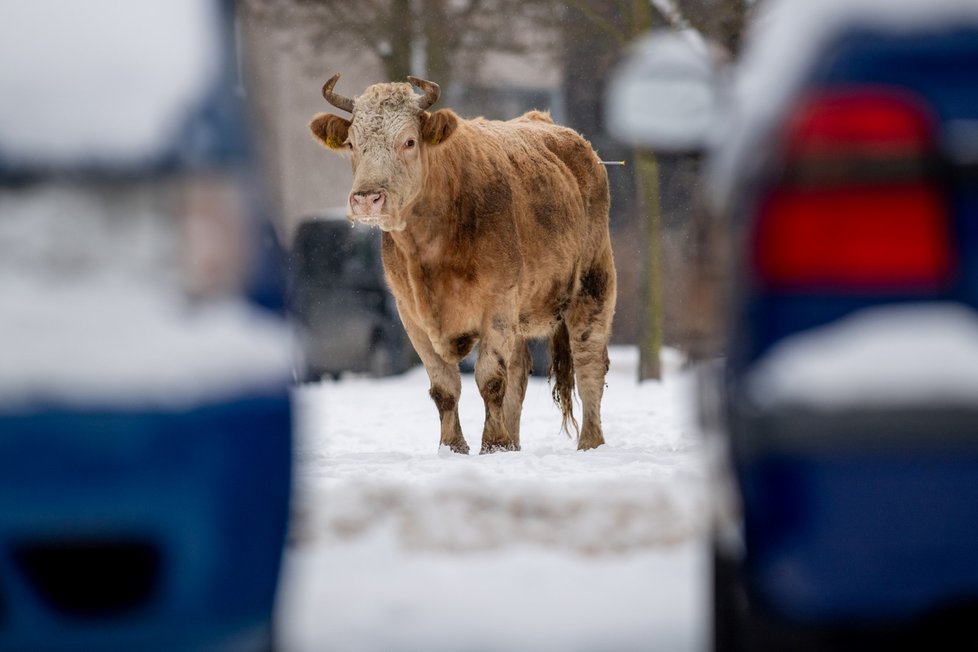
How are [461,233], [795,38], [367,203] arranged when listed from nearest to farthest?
[795,38]
[367,203]
[461,233]

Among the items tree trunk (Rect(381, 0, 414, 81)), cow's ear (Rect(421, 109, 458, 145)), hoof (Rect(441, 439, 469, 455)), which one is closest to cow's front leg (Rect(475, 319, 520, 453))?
hoof (Rect(441, 439, 469, 455))

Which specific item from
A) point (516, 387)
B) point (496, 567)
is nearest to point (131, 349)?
point (496, 567)

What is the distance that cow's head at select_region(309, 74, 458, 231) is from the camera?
780 centimetres

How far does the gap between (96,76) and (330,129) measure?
616cm

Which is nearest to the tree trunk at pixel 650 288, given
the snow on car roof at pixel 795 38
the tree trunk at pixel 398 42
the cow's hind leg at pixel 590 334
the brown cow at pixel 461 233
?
A: the tree trunk at pixel 398 42

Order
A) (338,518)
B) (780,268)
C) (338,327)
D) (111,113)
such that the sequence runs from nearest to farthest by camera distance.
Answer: (780,268) → (111,113) → (338,518) → (338,327)

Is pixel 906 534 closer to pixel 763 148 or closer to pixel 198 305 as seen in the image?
pixel 763 148

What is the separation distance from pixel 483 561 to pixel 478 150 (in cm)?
610

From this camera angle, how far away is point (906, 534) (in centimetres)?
183

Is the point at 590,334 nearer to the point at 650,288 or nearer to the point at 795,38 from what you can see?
the point at 650,288

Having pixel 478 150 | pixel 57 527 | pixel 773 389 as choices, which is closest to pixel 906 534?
pixel 773 389

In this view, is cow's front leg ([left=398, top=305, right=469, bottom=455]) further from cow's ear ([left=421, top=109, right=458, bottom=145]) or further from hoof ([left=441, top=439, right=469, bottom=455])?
cow's ear ([left=421, top=109, right=458, bottom=145])

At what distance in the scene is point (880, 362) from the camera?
1835 mm

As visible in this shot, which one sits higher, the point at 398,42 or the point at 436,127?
the point at 398,42
